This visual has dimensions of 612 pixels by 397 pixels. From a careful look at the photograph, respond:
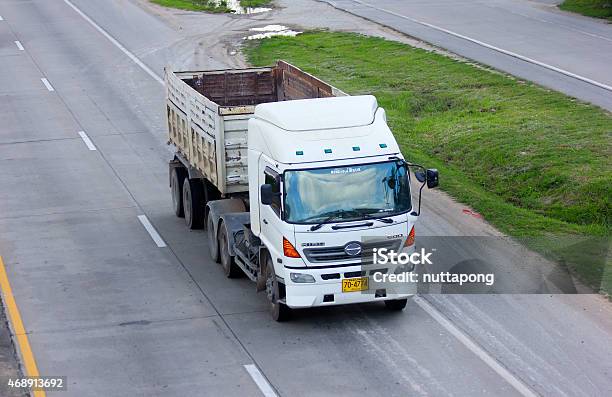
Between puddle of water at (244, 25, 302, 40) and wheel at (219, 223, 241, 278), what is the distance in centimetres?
2510

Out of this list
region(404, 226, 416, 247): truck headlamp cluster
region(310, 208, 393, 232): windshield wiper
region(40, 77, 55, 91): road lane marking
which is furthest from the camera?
region(40, 77, 55, 91): road lane marking

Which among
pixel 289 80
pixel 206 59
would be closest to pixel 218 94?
pixel 289 80

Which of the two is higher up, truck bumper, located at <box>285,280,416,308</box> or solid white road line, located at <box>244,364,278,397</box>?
truck bumper, located at <box>285,280,416,308</box>

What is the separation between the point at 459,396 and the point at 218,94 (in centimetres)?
1145

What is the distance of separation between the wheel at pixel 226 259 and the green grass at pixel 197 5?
3304 centimetres

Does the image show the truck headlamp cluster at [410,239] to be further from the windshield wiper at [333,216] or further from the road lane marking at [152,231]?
the road lane marking at [152,231]

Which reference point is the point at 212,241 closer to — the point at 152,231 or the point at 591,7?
the point at 152,231

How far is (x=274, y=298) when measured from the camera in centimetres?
1631

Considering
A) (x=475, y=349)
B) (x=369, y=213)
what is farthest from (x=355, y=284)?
(x=475, y=349)

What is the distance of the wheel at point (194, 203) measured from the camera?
20875 mm

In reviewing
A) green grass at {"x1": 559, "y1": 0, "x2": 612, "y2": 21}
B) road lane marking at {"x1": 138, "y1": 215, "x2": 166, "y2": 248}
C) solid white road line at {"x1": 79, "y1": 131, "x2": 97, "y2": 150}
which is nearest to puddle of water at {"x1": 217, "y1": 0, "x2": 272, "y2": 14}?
green grass at {"x1": 559, "y1": 0, "x2": 612, "y2": 21}

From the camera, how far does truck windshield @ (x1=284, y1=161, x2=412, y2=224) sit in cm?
Result: 1549

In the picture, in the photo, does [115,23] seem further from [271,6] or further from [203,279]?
[203,279]

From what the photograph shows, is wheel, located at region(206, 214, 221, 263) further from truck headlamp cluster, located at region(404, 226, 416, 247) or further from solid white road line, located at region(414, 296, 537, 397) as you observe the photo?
truck headlamp cluster, located at region(404, 226, 416, 247)
